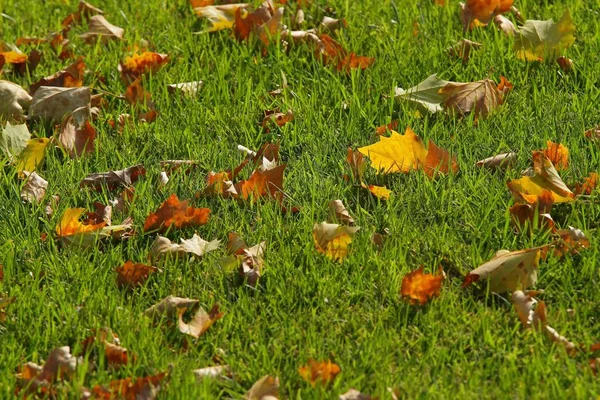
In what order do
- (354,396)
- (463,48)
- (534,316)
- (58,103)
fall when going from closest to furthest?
(354,396), (534,316), (58,103), (463,48)

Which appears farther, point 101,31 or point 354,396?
point 101,31

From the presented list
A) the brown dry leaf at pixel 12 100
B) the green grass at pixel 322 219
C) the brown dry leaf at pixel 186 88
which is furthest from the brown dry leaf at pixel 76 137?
the brown dry leaf at pixel 186 88

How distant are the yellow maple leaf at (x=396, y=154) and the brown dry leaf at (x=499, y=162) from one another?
0.20m

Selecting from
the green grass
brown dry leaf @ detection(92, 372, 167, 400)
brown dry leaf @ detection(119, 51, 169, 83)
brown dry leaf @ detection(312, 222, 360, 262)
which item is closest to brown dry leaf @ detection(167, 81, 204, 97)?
the green grass

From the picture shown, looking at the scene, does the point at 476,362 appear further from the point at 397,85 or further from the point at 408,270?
the point at 397,85

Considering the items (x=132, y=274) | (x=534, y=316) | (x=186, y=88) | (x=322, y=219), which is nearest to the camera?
(x=534, y=316)

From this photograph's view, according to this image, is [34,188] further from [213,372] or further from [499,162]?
[499,162]

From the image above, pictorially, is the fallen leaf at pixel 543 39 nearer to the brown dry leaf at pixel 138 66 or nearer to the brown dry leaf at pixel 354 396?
the brown dry leaf at pixel 138 66

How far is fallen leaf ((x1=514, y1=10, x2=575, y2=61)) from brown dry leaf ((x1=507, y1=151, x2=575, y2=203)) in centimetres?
96

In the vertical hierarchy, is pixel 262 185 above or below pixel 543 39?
below

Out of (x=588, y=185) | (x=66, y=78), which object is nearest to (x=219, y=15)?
(x=66, y=78)

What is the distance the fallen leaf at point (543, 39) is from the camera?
3.85m

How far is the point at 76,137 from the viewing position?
3.54 meters

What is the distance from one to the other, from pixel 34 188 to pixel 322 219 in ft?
3.17
